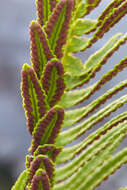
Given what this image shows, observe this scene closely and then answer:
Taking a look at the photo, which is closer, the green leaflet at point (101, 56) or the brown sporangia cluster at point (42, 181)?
the brown sporangia cluster at point (42, 181)

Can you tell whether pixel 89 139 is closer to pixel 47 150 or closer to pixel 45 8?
pixel 47 150

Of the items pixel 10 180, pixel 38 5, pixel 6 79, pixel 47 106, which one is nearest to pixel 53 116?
pixel 47 106

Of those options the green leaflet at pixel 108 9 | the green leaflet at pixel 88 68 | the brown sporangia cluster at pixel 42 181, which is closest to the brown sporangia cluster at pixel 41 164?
the brown sporangia cluster at pixel 42 181

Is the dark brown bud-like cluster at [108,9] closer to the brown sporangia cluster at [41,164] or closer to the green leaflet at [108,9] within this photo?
the green leaflet at [108,9]

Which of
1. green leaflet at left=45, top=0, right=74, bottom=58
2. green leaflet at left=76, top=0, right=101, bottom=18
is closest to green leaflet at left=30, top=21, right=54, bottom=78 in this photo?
green leaflet at left=45, top=0, right=74, bottom=58

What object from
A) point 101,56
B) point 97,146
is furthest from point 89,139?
point 101,56
